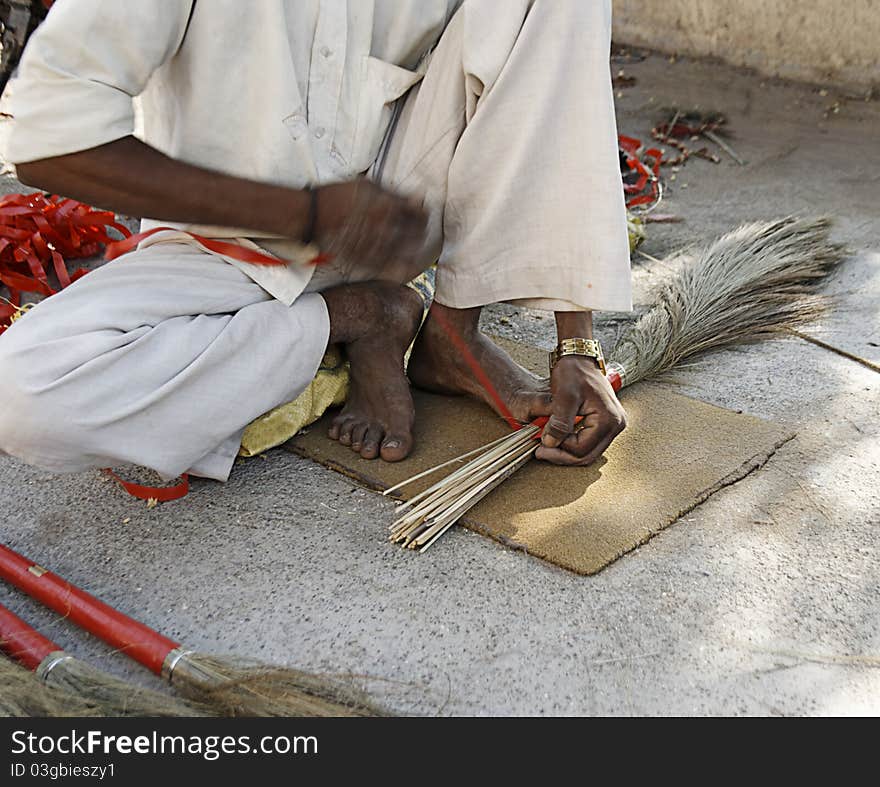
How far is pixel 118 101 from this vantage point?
1.75 meters

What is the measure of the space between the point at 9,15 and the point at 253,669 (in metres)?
2.10

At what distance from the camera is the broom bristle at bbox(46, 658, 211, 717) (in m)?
1.44

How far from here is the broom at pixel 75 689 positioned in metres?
1.44

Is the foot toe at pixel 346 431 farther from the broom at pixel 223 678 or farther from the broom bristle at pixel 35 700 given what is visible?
the broom bristle at pixel 35 700

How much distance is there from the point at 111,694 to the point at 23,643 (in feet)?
0.65

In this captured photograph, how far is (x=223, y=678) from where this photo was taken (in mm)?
1490

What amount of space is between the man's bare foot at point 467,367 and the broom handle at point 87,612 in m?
0.86

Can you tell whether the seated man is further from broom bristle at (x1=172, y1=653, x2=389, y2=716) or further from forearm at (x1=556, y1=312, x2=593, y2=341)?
broom bristle at (x1=172, y1=653, x2=389, y2=716)

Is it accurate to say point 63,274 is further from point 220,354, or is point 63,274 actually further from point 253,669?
point 253,669

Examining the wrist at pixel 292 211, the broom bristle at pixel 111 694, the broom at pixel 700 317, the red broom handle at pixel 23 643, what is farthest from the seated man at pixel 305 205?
the broom bristle at pixel 111 694

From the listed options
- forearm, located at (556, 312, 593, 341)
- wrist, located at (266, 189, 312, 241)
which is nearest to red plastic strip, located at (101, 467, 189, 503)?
wrist, located at (266, 189, 312, 241)

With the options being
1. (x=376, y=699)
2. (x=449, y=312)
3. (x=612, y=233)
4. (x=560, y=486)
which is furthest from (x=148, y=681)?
(x=612, y=233)

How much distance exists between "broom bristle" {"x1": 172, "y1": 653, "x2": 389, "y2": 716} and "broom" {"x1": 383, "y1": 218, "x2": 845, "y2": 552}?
0.40 m

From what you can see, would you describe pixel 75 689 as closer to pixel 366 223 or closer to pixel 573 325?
pixel 366 223
